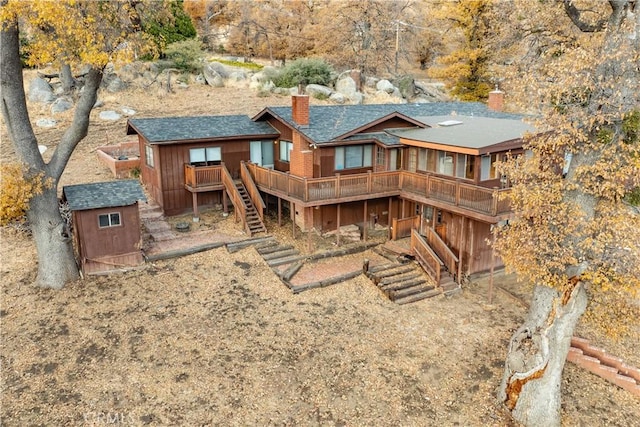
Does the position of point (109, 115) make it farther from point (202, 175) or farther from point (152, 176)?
point (202, 175)

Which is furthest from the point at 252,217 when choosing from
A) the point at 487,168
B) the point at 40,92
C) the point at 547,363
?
the point at 40,92

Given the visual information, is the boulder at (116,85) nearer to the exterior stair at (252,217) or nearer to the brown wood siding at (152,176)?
the brown wood siding at (152,176)

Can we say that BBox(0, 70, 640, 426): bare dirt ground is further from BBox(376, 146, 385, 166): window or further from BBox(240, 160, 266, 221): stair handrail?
BBox(376, 146, 385, 166): window

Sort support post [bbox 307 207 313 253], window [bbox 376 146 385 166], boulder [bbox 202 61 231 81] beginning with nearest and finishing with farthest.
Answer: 1. support post [bbox 307 207 313 253]
2. window [bbox 376 146 385 166]
3. boulder [bbox 202 61 231 81]

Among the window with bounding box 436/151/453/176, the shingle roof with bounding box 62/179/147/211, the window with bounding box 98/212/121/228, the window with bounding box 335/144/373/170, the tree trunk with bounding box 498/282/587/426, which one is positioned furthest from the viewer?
the window with bounding box 335/144/373/170

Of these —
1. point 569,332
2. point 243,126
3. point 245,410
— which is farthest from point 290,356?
point 243,126

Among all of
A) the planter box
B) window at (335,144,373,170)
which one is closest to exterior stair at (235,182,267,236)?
window at (335,144,373,170)
